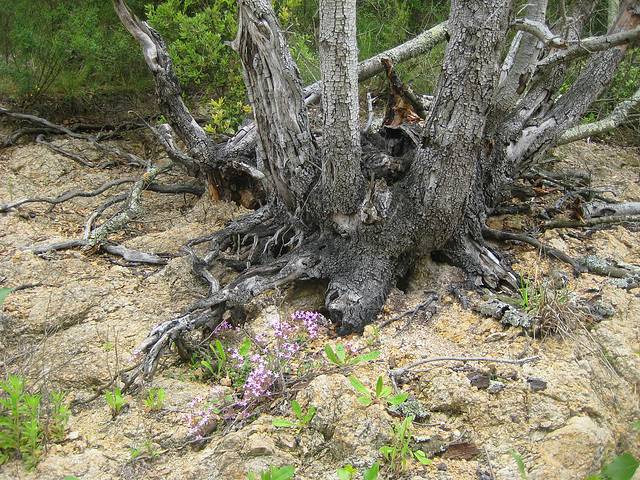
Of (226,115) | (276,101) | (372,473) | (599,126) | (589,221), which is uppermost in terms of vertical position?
(599,126)

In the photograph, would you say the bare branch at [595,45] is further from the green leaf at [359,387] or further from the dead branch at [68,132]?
the dead branch at [68,132]

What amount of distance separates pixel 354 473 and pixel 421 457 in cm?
29

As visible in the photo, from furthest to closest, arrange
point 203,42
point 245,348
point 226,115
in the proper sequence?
point 226,115 < point 203,42 < point 245,348

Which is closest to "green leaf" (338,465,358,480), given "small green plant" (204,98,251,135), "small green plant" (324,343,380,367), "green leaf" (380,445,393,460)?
"green leaf" (380,445,393,460)

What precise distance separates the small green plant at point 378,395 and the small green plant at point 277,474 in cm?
45

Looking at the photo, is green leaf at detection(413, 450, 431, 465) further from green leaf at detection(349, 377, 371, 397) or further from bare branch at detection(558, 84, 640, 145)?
bare branch at detection(558, 84, 640, 145)

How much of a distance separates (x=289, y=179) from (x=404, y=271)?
996 millimetres

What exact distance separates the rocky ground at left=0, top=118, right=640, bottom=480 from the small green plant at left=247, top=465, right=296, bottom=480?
138 millimetres

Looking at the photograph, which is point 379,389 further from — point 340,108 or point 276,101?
point 276,101

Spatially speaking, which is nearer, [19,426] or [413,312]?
[19,426]

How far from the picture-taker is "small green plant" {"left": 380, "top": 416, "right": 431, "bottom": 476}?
2.02 meters

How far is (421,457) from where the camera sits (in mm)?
2041

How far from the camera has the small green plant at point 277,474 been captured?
1.89 meters

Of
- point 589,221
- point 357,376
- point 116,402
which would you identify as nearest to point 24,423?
point 116,402
